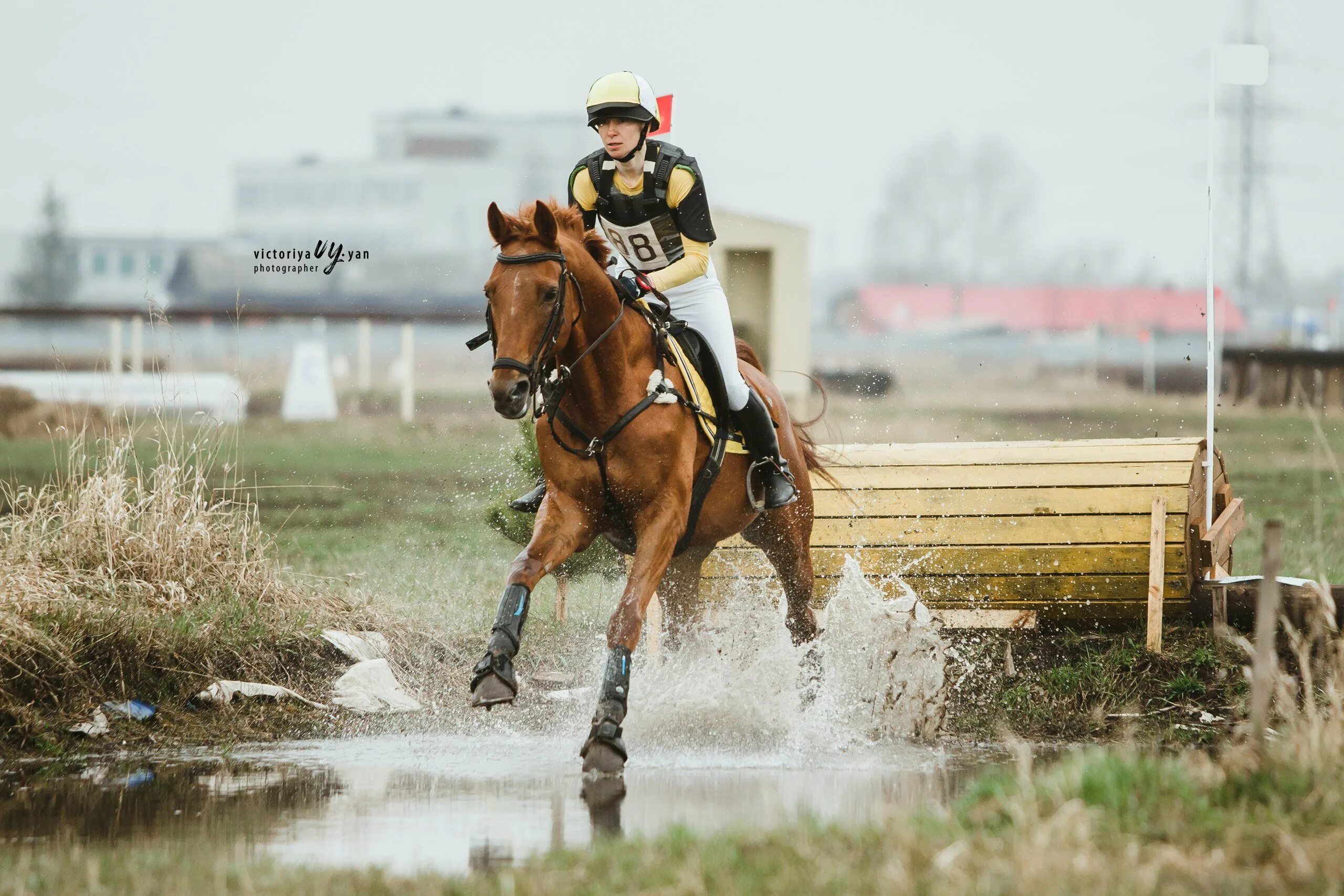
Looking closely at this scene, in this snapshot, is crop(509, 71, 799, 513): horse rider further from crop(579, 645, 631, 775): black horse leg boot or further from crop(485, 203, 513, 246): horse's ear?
crop(579, 645, 631, 775): black horse leg boot

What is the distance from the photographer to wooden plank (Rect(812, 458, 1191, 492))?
8.16 metres

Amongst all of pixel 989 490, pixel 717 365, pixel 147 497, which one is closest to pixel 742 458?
pixel 717 365

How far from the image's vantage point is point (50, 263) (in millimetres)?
44000

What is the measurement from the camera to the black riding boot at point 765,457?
729cm

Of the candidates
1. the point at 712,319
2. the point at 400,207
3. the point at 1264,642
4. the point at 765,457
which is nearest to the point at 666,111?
the point at 712,319

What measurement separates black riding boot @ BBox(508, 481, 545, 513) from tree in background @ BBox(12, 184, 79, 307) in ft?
119

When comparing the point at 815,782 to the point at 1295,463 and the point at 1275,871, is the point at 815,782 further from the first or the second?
the point at 1295,463

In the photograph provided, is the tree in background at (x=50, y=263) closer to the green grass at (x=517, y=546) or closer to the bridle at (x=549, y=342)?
the green grass at (x=517, y=546)

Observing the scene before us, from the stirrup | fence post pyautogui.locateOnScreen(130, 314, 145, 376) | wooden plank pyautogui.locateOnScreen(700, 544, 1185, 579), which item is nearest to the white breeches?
the stirrup

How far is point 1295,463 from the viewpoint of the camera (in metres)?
22.3

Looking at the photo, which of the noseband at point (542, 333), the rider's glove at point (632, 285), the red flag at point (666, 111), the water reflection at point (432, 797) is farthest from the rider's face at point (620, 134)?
the water reflection at point (432, 797)

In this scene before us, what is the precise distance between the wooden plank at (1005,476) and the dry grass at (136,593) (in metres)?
3.13

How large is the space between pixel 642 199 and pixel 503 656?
7.07 ft

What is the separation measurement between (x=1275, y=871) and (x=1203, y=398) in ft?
89.0
